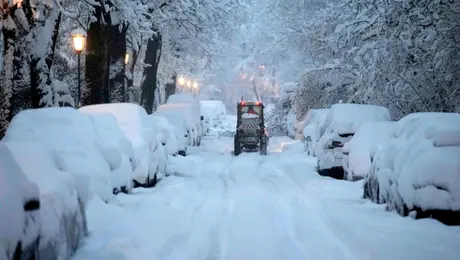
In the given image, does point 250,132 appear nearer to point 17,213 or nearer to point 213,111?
point 17,213

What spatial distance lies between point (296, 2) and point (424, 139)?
952 inches

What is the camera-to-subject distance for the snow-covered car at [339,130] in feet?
52.9

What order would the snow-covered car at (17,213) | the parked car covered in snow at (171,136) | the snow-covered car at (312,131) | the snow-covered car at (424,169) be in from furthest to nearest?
1. the snow-covered car at (312,131)
2. the parked car covered in snow at (171,136)
3. the snow-covered car at (424,169)
4. the snow-covered car at (17,213)

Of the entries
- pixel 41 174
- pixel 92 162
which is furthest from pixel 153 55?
pixel 41 174

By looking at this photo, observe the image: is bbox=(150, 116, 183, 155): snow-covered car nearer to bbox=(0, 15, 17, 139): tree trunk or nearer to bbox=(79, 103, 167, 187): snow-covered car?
bbox=(79, 103, 167, 187): snow-covered car

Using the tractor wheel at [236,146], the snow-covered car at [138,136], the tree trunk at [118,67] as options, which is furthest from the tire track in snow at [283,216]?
the tractor wheel at [236,146]

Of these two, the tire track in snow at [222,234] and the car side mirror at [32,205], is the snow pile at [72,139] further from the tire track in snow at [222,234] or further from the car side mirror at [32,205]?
the car side mirror at [32,205]

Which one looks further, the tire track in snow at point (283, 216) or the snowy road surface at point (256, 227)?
the tire track in snow at point (283, 216)

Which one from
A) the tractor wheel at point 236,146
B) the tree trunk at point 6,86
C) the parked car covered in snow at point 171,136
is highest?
the tree trunk at point 6,86

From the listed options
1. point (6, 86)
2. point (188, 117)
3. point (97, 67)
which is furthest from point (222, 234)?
point (188, 117)

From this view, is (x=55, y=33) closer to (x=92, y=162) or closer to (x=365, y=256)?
(x=92, y=162)

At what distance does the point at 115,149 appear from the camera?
10781 mm

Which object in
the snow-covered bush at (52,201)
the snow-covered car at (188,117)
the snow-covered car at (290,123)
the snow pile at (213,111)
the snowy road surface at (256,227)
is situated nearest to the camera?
the snow-covered bush at (52,201)

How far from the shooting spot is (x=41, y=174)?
666 centimetres
